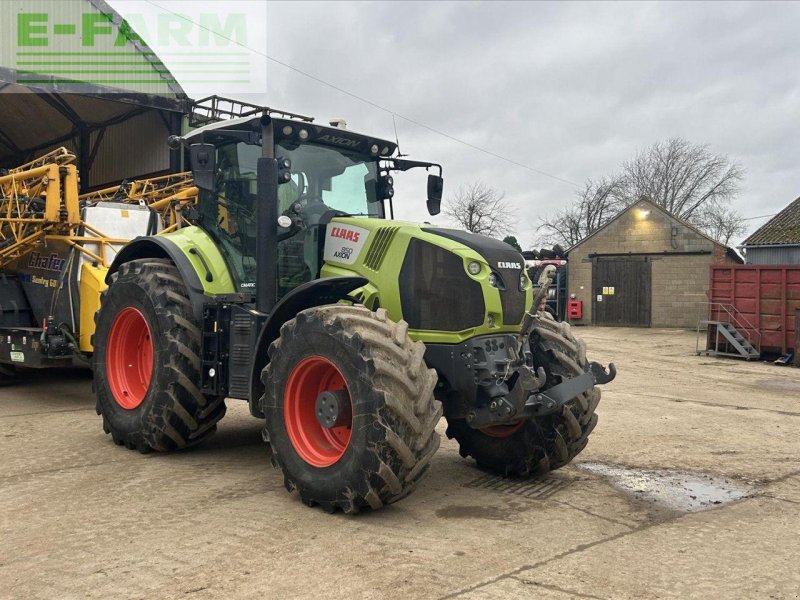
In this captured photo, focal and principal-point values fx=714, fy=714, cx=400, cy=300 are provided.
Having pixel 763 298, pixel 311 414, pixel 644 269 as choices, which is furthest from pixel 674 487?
pixel 644 269

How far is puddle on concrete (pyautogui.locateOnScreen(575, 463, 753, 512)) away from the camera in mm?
4980

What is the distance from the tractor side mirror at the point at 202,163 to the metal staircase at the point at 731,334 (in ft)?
49.4

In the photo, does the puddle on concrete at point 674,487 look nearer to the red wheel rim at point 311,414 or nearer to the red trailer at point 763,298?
the red wheel rim at point 311,414

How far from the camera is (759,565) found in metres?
3.74

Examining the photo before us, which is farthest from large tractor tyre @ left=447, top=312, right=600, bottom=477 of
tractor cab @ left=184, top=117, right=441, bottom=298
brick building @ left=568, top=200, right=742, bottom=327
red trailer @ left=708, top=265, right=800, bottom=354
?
brick building @ left=568, top=200, right=742, bottom=327

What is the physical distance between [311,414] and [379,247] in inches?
50.1

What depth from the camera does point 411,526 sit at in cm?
429

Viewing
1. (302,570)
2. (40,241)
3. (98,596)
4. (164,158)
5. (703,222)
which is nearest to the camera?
(98,596)

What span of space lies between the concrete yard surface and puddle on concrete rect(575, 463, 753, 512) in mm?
23

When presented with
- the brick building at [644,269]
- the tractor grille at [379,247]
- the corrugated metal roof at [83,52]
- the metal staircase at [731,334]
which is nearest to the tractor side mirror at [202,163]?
the tractor grille at [379,247]

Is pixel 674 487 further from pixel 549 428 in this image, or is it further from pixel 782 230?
pixel 782 230

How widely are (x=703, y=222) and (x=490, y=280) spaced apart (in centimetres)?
4727

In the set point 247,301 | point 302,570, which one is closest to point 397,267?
point 247,301

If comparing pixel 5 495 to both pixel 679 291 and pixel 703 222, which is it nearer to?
pixel 679 291
